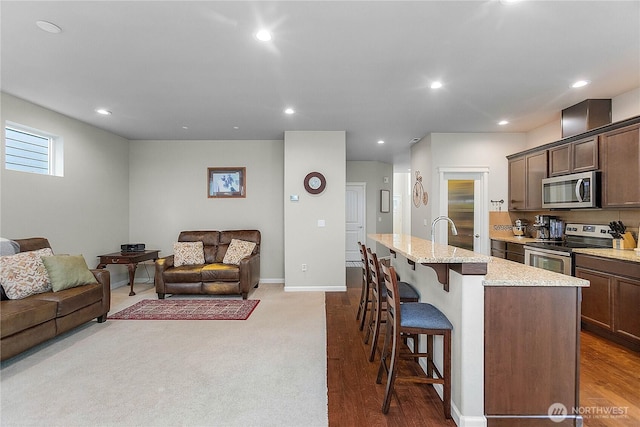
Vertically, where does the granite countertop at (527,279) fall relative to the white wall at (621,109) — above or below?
below

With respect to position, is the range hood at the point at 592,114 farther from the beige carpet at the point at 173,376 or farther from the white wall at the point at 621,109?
the beige carpet at the point at 173,376

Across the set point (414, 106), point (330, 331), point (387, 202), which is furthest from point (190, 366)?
point (387, 202)

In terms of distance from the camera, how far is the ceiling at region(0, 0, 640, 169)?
217 centimetres

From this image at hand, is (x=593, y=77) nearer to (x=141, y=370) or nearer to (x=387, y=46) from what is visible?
(x=387, y=46)

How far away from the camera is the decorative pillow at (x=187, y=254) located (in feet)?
16.6

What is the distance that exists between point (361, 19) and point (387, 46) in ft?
1.46

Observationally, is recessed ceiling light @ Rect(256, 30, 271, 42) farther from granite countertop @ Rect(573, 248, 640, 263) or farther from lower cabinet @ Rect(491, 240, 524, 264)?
lower cabinet @ Rect(491, 240, 524, 264)

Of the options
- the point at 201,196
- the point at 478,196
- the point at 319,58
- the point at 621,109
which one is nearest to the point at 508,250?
the point at 478,196

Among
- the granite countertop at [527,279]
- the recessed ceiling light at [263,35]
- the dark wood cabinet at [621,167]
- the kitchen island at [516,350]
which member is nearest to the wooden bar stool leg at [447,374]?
the kitchen island at [516,350]

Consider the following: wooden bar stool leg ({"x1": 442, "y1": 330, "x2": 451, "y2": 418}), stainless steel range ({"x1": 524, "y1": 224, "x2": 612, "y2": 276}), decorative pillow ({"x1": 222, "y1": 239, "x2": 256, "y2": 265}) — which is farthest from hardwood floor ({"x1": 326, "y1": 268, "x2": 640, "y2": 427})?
decorative pillow ({"x1": 222, "y1": 239, "x2": 256, "y2": 265})

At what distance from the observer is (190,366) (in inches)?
106

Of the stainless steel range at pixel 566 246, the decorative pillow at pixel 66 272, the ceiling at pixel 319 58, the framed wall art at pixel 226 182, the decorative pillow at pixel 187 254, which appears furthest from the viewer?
the framed wall art at pixel 226 182

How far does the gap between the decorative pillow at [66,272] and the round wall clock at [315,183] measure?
3.11 m

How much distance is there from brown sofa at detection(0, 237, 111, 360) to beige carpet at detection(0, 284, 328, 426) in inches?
6.3
